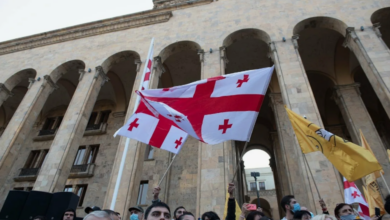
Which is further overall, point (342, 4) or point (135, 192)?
point (342, 4)

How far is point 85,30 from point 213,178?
47.0ft

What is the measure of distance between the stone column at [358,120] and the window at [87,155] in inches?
620

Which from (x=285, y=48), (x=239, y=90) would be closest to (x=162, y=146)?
(x=239, y=90)

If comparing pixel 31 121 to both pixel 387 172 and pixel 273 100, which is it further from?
pixel 387 172

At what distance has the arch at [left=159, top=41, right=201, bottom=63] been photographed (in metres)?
14.4

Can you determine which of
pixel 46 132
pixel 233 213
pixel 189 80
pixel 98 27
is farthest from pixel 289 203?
pixel 46 132

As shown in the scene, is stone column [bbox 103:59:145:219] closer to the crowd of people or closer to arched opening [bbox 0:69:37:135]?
the crowd of people

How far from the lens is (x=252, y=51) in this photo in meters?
16.0

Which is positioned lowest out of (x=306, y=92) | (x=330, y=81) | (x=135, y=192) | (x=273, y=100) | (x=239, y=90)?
(x=135, y=192)

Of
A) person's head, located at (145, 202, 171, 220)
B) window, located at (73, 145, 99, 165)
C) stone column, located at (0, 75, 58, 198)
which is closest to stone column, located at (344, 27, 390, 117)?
person's head, located at (145, 202, 171, 220)

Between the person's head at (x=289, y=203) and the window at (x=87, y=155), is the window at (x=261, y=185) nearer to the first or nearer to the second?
the window at (x=87, y=155)

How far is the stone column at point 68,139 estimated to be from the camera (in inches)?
426

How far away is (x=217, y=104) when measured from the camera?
242 inches

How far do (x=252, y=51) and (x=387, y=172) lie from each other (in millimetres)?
9459
